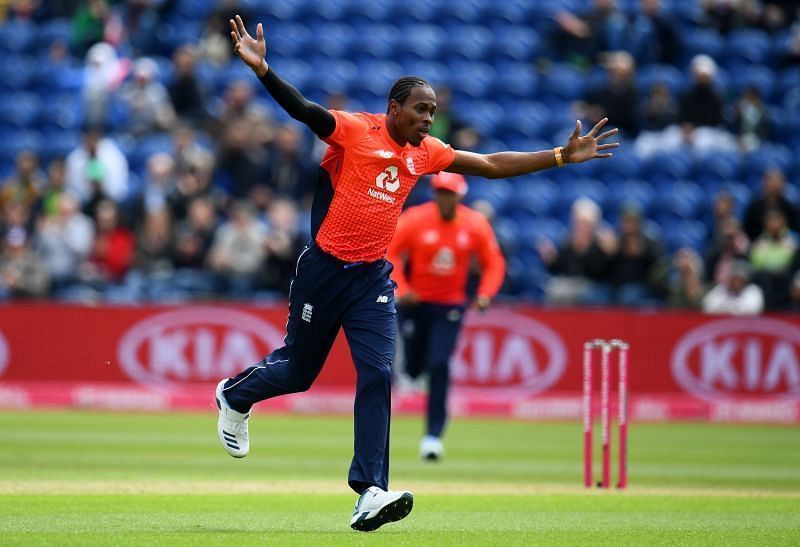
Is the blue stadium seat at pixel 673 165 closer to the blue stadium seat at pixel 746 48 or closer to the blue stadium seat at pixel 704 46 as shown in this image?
the blue stadium seat at pixel 704 46

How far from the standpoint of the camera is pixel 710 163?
21.2 m

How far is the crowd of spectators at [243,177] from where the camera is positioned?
18578 millimetres

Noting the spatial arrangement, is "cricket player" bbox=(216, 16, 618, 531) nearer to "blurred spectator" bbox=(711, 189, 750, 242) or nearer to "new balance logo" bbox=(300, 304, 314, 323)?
"new balance logo" bbox=(300, 304, 314, 323)

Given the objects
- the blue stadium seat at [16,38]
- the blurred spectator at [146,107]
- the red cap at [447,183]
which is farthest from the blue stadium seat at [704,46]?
the blue stadium seat at [16,38]

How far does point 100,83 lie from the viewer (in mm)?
22141

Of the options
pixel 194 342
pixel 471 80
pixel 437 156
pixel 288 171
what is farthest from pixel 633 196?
pixel 437 156

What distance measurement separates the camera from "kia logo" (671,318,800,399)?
58.4 feet

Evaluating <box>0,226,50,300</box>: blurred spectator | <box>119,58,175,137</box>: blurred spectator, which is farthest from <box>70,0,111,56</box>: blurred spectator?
<box>0,226,50,300</box>: blurred spectator

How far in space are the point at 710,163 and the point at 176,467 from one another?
12.0 metres

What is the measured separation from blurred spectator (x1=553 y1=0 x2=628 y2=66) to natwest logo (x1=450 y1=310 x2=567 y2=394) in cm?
651

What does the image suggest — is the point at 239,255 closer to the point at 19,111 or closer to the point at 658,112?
the point at 19,111

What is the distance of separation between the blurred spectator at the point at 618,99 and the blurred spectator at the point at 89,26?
842 cm

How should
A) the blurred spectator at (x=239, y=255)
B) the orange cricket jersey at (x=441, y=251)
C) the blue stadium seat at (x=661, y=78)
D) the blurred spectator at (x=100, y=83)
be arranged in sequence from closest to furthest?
the orange cricket jersey at (x=441, y=251) → the blurred spectator at (x=239, y=255) → the blurred spectator at (x=100, y=83) → the blue stadium seat at (x=661, y=78)

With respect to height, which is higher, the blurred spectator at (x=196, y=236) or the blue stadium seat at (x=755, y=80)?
the blue stadium seat at (x=755, y=80)
